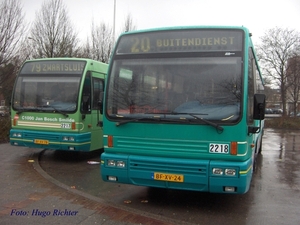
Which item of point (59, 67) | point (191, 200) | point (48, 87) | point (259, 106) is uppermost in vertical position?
point (59, 67)

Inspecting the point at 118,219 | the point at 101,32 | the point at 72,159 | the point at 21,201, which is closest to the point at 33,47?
the point at 101,32

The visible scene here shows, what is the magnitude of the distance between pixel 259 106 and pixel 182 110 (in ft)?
4.16

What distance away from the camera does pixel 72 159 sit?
10.3m

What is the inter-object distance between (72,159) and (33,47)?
1257cm

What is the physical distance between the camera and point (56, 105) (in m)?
9.27

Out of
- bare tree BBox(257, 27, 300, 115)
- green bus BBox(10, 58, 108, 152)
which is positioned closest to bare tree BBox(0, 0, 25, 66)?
green bus BBox(10, 58, 108, 152)

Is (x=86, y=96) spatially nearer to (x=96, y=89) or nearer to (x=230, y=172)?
(x=96, y=89)

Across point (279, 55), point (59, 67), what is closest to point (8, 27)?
point (59, 67)

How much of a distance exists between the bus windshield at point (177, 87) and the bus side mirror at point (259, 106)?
0.36 metres

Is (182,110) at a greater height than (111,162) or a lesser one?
greater

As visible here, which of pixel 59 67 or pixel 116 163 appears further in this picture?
pixel 59 67

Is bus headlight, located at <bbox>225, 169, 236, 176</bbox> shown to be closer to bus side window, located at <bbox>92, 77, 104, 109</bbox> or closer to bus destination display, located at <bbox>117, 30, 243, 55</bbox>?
bus destination display, located at <bbox>117, 30, 243, 55</bbox>

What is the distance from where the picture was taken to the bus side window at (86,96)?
9.17 m

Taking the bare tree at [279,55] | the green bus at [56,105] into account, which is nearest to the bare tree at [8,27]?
the green bus at [56,105]
